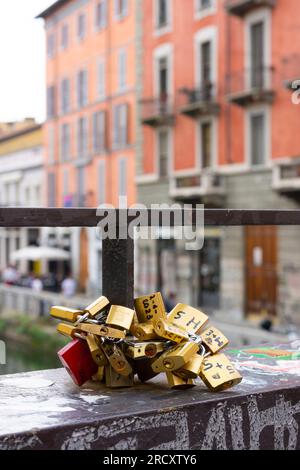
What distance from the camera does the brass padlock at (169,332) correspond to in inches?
60.9

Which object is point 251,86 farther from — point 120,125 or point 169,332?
point 169,332

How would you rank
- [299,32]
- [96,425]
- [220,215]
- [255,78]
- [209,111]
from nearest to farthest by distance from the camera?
[96,425], [220,215], [299,32], [255,78], [209,111]

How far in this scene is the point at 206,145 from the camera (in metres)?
19.0

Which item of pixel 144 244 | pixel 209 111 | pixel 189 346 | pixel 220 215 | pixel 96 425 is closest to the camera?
pixel 96 425

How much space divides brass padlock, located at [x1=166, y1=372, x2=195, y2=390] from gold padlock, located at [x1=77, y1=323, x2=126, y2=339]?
0.13m

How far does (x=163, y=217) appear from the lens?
158 cm

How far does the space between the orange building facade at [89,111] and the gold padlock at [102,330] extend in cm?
2063

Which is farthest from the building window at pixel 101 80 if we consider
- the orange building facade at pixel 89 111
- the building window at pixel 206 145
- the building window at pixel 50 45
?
the building window at pixel 206 145

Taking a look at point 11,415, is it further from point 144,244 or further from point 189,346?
point 144,244

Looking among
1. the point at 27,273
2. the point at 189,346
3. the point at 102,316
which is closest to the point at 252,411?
the point at 189,346

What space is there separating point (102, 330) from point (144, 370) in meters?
0.16

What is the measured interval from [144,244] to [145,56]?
5138mm

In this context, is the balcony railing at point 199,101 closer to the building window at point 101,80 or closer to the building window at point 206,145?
the building window at point 206,145

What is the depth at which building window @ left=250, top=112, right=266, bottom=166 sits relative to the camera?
17.1 m
